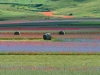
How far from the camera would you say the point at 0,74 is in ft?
56.7

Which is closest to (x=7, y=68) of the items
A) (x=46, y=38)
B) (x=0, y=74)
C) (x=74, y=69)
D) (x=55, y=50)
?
(x=0, y=74)

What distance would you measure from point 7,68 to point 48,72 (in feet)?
9.36

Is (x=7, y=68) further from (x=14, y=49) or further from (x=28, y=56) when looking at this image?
(x=14, y=49)

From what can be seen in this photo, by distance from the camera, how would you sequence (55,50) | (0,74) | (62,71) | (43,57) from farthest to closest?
(55,50) → (43,57) → (62,71) → (0,74)

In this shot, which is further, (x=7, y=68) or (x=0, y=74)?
(x=7, y=68)

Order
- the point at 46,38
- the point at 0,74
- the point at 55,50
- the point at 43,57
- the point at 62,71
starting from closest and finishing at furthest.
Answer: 1. the point at 0,74
2. the point at 62,71
3. the point at 43,57
4. the point at 55,50
5. the point at 46,38

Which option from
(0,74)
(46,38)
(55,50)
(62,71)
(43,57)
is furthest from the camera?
(46,38)

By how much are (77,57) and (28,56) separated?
403cm

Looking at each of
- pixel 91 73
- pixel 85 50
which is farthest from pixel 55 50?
pixel 91 73

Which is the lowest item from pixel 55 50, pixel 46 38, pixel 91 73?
pixel 46 38

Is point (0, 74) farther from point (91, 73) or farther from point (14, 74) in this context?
point (91, 73)

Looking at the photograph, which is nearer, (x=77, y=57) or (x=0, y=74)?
(x=0, y=74)

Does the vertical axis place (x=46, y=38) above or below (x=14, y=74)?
below

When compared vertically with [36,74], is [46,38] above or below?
below
